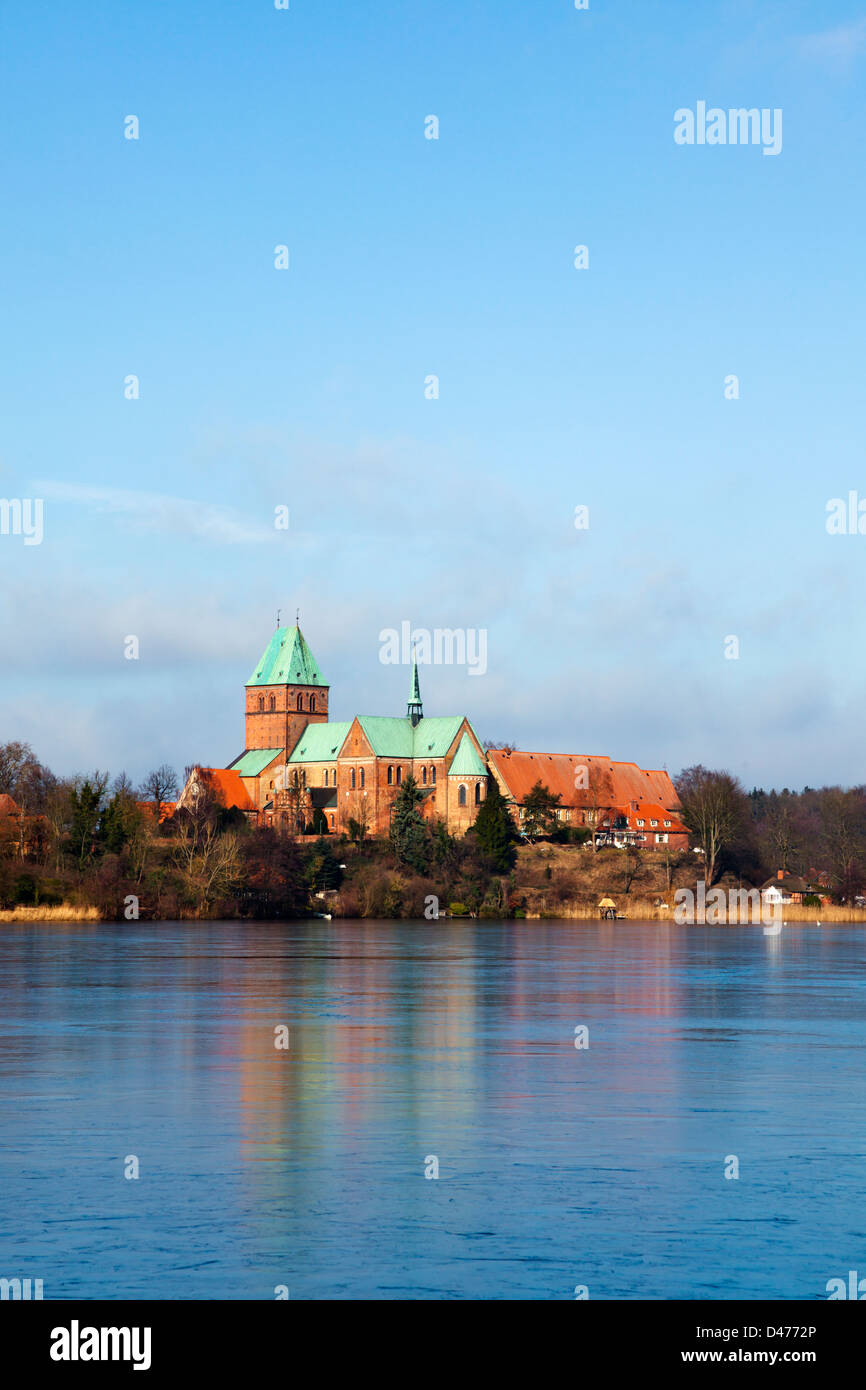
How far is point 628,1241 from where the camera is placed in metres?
13.1

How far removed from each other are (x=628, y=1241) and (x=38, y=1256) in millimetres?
4569

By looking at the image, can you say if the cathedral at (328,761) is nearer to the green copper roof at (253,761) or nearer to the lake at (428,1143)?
the green copper roof at (253,761)

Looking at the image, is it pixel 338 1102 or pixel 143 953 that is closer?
pixel 338 1102

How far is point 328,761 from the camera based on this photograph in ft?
492

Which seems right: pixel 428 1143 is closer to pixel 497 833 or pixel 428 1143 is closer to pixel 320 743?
pixel 497 833

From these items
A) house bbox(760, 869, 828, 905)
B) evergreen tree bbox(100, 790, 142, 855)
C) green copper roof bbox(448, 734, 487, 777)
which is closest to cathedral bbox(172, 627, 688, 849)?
green copper roof bbox(448, 734, 487, 777)

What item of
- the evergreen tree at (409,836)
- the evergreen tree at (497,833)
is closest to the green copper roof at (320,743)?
the evergreen tree at (409,836)

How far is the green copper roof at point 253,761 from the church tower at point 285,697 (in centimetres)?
81

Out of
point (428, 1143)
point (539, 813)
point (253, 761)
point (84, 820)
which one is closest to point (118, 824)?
point (84, 820)

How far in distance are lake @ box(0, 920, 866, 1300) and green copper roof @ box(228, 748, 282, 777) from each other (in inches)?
4636
